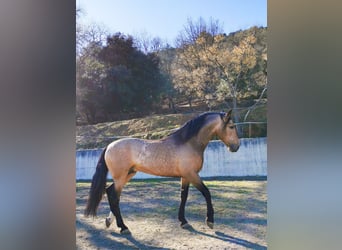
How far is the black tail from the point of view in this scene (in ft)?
7.90

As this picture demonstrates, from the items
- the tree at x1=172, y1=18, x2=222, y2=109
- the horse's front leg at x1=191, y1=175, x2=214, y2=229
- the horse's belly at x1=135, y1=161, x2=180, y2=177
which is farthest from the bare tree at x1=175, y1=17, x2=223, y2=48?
the horse's front leg at x1=191, y1=175, x2=214, y2=229

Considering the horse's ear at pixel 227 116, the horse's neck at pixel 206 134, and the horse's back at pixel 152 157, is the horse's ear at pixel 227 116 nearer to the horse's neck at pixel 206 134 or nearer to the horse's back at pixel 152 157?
the horse's neck at pixel 206 134

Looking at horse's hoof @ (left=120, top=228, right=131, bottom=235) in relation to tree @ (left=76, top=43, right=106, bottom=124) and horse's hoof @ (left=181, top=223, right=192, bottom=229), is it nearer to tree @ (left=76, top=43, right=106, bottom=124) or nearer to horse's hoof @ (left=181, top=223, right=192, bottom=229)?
horse's hoof @ (left=181, top=223, right=192, bottom=229)

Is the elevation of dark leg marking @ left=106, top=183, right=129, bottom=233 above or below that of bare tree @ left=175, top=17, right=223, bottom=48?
below

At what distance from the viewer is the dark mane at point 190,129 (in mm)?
2389


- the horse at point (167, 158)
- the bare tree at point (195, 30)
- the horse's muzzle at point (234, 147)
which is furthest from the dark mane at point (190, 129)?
the bare tree at point (195, 30)

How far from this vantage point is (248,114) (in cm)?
232

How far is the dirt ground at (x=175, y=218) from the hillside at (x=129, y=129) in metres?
0.33

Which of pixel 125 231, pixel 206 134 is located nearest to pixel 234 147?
pixel 206 134

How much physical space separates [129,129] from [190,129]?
446 mm

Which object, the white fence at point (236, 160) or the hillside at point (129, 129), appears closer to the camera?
the white fence at point (236, 160)
